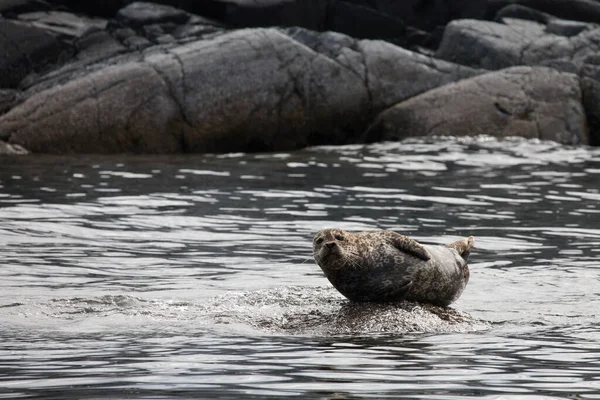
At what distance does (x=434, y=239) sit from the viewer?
12305 mm

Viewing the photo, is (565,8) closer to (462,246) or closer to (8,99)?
(8,99)

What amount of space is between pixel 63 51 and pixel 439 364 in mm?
18321

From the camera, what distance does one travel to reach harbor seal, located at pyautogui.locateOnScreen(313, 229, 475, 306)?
7859mm

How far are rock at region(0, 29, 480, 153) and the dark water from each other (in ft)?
3.93

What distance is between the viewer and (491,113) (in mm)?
22469

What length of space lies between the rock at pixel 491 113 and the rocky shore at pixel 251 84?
0.02 metres

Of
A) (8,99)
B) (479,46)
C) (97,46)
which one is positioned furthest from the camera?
(479,46)

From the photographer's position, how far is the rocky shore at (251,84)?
21109 millimetres

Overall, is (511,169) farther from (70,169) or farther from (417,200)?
(70,169)

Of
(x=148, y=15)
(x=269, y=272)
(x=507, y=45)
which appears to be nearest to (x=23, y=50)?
(x=148, y=15)

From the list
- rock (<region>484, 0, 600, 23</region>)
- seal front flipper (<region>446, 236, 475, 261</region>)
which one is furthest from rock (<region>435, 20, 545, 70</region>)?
seal front flipper (<region>446, 236, 475, 261</region>)

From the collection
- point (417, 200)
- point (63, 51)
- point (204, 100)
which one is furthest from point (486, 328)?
point (63, 51)

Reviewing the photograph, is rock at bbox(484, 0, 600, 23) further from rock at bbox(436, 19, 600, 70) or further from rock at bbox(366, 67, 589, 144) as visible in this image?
rock at bbox(366, 67, 589, 144)

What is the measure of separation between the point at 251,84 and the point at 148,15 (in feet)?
13.1
